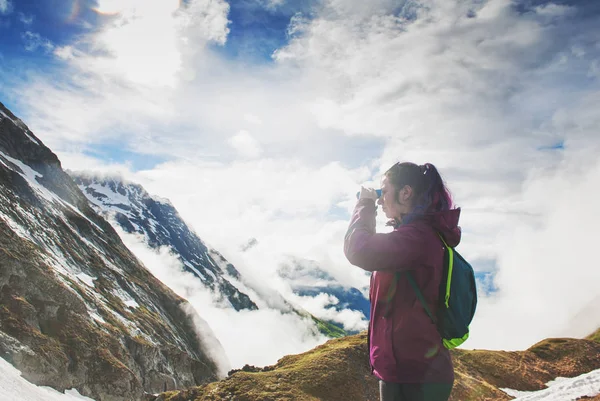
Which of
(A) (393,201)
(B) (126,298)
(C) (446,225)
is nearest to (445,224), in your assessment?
(C) (446,225)

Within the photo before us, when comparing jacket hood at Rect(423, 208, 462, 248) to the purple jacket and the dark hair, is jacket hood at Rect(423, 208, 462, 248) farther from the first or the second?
the dark hair

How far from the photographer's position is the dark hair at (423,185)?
14.3 ft

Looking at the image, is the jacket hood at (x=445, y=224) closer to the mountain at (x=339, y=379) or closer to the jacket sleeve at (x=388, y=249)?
the jacket sleeve at (x=388, y=249)

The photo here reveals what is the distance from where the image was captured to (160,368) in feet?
319

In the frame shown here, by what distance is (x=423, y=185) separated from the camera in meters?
4.40

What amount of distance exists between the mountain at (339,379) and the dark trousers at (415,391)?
14.5 meters

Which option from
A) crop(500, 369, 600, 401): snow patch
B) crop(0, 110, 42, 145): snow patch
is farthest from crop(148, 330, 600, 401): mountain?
crop(0, 110, 42, 145): snow patch

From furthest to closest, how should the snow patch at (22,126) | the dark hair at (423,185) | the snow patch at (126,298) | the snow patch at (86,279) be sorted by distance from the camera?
the snow patch at (22,126) → the snow patch at (126,298) → the snow patch at (86,279) → the dark hair at (423,185)

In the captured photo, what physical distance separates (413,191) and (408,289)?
1205 millimetres

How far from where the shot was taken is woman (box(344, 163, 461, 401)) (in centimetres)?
382

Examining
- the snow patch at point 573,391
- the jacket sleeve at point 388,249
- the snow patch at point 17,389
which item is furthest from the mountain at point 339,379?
the snow patch at point 17,389

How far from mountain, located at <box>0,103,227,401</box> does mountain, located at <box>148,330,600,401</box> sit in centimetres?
A: 5385

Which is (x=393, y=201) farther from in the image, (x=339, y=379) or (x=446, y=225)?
(x=339, y=379)

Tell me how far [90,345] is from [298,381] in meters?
72.0
